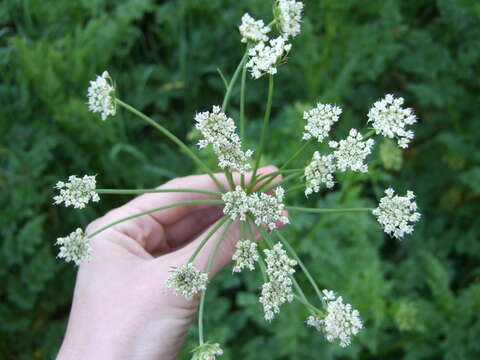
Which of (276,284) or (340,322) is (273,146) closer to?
(276,284)

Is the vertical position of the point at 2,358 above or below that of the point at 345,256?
below

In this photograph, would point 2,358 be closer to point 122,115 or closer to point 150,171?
point 150,171

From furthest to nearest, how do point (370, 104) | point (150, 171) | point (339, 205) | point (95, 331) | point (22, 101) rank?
point (370, 104), point (150, 171), point (22, 101), point (339, 205), point (95, 331)

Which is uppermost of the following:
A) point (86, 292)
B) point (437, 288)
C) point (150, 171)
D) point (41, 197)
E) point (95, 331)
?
point (150, 171)

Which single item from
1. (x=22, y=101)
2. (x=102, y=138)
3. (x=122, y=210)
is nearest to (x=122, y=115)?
(x=102, y=138)

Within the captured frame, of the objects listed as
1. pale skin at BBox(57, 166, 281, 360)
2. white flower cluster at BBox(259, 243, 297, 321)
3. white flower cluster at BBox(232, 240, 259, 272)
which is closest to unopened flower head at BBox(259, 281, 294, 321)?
white flower cluster at BBox(259, 243, 297, 321)

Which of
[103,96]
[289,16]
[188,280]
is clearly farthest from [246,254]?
[289,16]

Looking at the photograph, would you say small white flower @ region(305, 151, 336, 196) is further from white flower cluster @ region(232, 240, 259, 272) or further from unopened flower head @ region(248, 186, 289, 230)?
white flower cluster @ region(232, 240, 259, 272)
